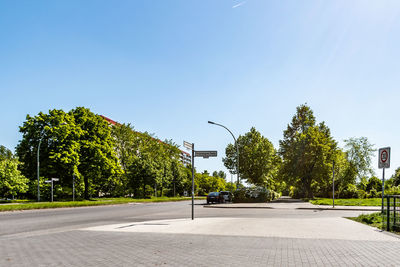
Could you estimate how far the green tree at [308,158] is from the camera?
133 feet

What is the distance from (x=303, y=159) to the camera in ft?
137

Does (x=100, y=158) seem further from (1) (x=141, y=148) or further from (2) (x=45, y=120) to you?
Result: (1) (x=141, y=148)

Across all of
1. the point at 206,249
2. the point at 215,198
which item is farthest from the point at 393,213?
the point at 215,198

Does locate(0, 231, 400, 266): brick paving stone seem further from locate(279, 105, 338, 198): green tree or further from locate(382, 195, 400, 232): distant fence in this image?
locate(279, 105, 338, 198): green tree

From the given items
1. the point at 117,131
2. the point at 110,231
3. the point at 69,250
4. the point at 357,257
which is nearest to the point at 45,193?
the point at 117,131

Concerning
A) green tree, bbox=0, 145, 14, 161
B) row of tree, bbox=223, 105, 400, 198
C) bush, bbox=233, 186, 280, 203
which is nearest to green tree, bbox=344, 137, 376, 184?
row of tree, bbox=223, 105, 400, 198

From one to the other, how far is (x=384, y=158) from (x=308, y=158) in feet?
101

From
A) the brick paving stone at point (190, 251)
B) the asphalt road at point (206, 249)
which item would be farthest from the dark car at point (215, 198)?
the brick paving stone at point (190, 251)

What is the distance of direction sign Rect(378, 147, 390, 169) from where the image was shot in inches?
430

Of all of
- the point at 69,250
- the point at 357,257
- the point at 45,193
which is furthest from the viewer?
the point at 45,193

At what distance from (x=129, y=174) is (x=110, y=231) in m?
46.3

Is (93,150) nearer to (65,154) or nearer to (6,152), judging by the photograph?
(65,154)

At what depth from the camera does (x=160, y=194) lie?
73.9 m

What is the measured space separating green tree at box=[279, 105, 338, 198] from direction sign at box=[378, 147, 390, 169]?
3006cm
